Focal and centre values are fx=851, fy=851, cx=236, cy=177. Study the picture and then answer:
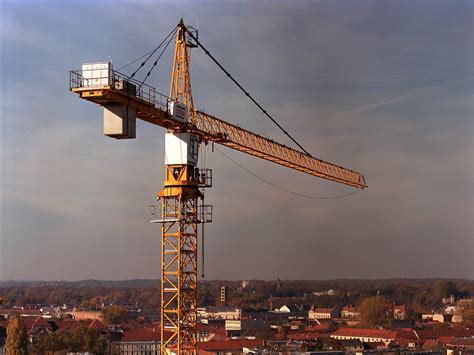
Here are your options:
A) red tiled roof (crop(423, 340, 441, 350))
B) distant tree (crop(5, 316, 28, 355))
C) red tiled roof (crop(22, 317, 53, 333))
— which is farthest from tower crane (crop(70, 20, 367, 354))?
red tiled roof (crop(22, 317, 53, 333))

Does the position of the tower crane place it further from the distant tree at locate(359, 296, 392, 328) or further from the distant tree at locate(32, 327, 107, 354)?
the distant tree at locate(359, 296, 392, 328)

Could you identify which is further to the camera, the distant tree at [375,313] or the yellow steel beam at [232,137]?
the distant tree at [375,313]

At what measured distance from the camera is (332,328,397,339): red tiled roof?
5991cm

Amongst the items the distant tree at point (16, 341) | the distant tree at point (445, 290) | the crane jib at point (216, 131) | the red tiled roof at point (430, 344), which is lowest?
the red tiled roof at point (430, 344)

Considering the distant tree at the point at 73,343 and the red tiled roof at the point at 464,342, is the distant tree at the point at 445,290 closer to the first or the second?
the red tiled roof at the point at 464,342

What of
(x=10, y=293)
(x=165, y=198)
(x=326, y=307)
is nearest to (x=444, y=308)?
(x=326, y=307)

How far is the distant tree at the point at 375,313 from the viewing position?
75000 millimetres

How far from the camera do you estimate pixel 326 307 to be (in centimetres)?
10200

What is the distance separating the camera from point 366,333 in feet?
203

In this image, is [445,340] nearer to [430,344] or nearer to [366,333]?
[430,344]

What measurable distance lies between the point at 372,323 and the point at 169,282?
54184 millimetres

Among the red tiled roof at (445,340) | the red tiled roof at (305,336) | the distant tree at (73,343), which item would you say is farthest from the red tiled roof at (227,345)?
the red tiled roof at (445,340)

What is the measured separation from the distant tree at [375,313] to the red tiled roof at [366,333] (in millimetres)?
9791

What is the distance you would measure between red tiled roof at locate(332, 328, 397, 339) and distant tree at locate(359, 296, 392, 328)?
9.79m
